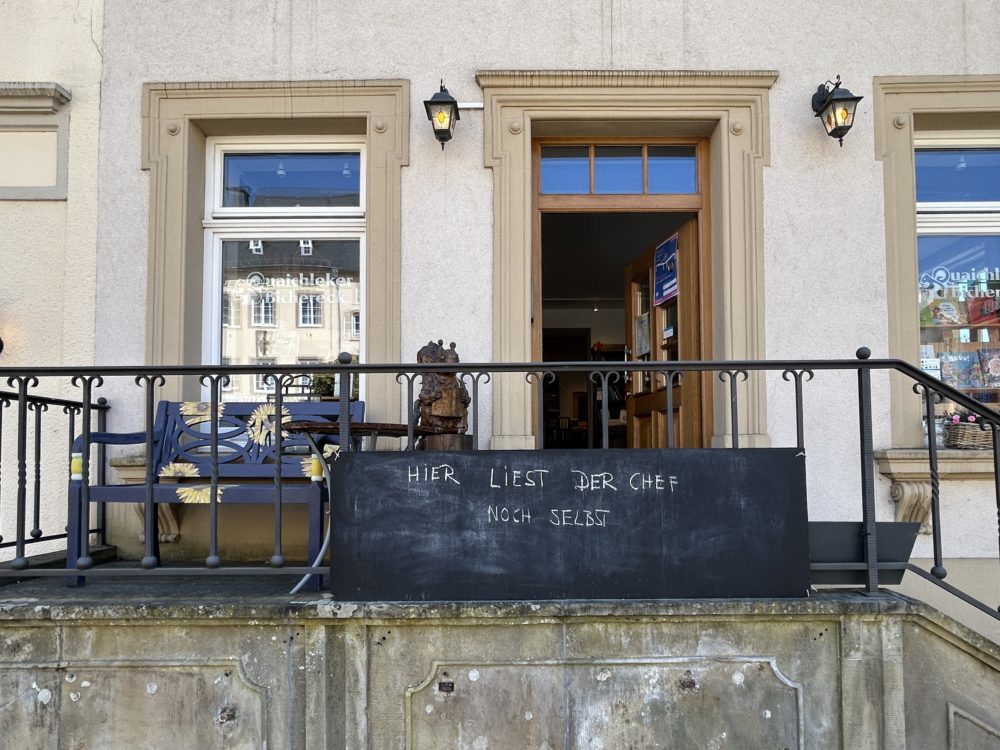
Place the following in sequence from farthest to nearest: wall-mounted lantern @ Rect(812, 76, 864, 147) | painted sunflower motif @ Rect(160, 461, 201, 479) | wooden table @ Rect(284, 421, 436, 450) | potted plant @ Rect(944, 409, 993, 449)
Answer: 1. potted plant @ Rect(944, 409, 993, 449)
2. wall-mounted lantern @ Rect(812, 76, 864, 147)
3. painted sunflower motif @ Rect(160, 461, 201, 479)
4. wooden table @ Rect(284, 421, 436, 450)

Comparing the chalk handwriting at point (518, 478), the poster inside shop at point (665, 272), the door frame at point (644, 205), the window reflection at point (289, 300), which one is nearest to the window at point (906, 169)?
the door frame at point (644, 205)

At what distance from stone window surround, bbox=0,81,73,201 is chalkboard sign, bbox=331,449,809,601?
3154mm

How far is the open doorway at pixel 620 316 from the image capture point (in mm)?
5242

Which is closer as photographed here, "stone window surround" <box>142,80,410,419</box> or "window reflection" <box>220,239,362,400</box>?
"stone window surround" <box>142,80,410,419</box>

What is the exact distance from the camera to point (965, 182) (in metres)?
5.14

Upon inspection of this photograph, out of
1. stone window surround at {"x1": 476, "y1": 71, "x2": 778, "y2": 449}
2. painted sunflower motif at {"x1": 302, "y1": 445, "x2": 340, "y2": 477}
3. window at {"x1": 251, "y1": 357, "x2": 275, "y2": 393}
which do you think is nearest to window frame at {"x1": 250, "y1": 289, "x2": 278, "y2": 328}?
window at {"x1": 251, "y1": 357, "x2": 275, "y2": 393}

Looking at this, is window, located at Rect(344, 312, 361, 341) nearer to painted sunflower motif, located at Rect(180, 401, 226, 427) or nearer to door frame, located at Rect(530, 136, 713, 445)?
painted sunflower motif, located at Rect(180, 401, 226, 427)

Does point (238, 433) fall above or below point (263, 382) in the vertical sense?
below

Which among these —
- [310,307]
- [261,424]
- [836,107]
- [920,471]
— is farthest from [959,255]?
[261,424]

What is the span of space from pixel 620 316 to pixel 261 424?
356 inches

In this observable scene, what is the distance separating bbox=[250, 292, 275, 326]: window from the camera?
518cm

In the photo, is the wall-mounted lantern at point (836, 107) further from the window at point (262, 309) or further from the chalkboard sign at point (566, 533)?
the window at point (262, 309)

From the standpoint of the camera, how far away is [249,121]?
194 inches

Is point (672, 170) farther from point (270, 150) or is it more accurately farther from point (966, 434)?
point (270, 150)
